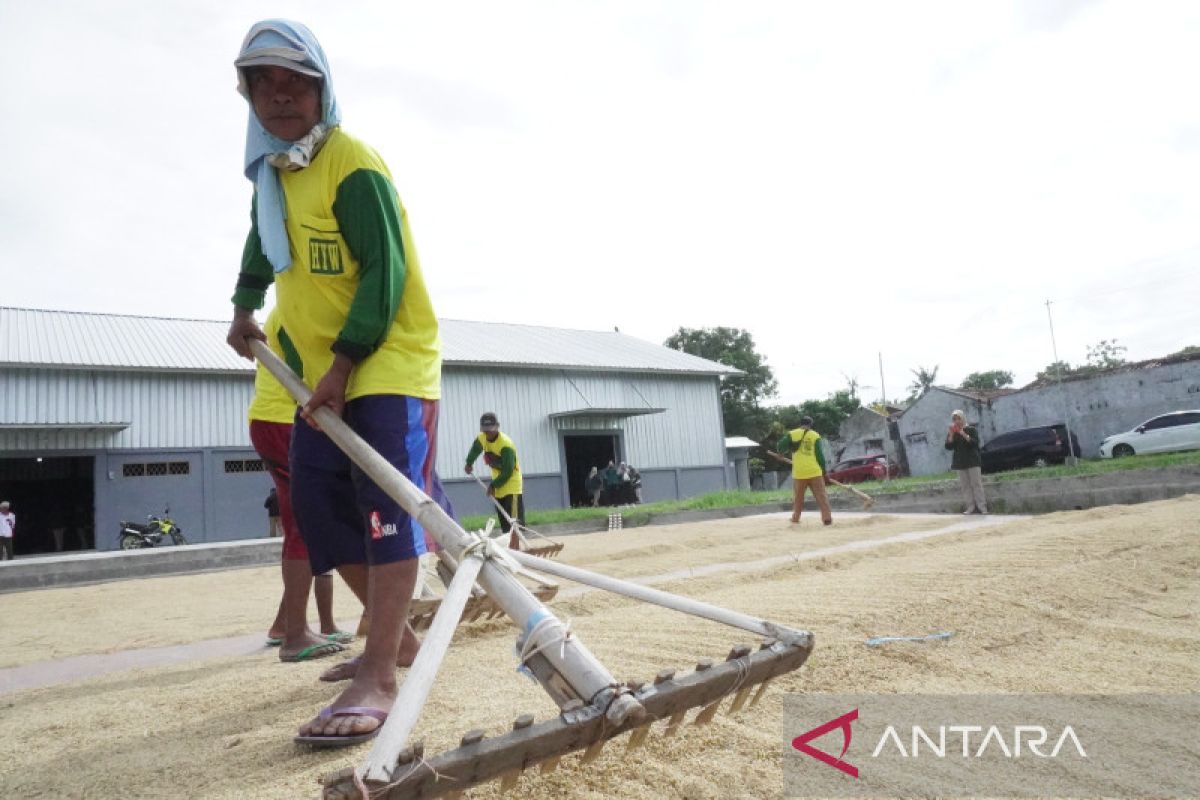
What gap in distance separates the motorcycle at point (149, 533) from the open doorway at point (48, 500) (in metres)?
7.08

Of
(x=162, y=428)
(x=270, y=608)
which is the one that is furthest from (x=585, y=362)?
(x=270, y=608)

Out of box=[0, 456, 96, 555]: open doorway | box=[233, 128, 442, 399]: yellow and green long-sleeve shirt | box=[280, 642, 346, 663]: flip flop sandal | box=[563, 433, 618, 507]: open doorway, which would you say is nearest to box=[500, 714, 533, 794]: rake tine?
box=[233, 128, 442, 399]: yellow and green long-sleeve shirt

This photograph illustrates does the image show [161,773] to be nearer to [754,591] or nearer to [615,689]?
[615,689]

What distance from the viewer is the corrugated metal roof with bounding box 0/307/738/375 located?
653 inches

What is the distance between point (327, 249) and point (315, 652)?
183 centimetres

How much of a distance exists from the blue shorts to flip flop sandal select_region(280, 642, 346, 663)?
106cm

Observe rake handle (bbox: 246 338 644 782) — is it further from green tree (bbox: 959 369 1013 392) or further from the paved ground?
green tree (bbox: 959 369 1013 392)

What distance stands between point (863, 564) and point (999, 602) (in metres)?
1.98

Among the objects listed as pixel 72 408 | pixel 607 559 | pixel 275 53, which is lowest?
pixel 607 559

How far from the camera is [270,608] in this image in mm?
5465

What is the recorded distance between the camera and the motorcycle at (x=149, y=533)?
15250 millimetres

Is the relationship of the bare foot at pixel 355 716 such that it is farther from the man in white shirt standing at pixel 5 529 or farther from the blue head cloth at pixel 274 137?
the man in white shirt standing at pixel 5 529

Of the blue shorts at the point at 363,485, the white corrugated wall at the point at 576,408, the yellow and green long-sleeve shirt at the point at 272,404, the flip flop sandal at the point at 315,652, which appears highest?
the white corrugated wall at the point at 576,408

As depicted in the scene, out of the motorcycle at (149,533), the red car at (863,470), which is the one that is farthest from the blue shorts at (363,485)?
the red car at (863,470)
